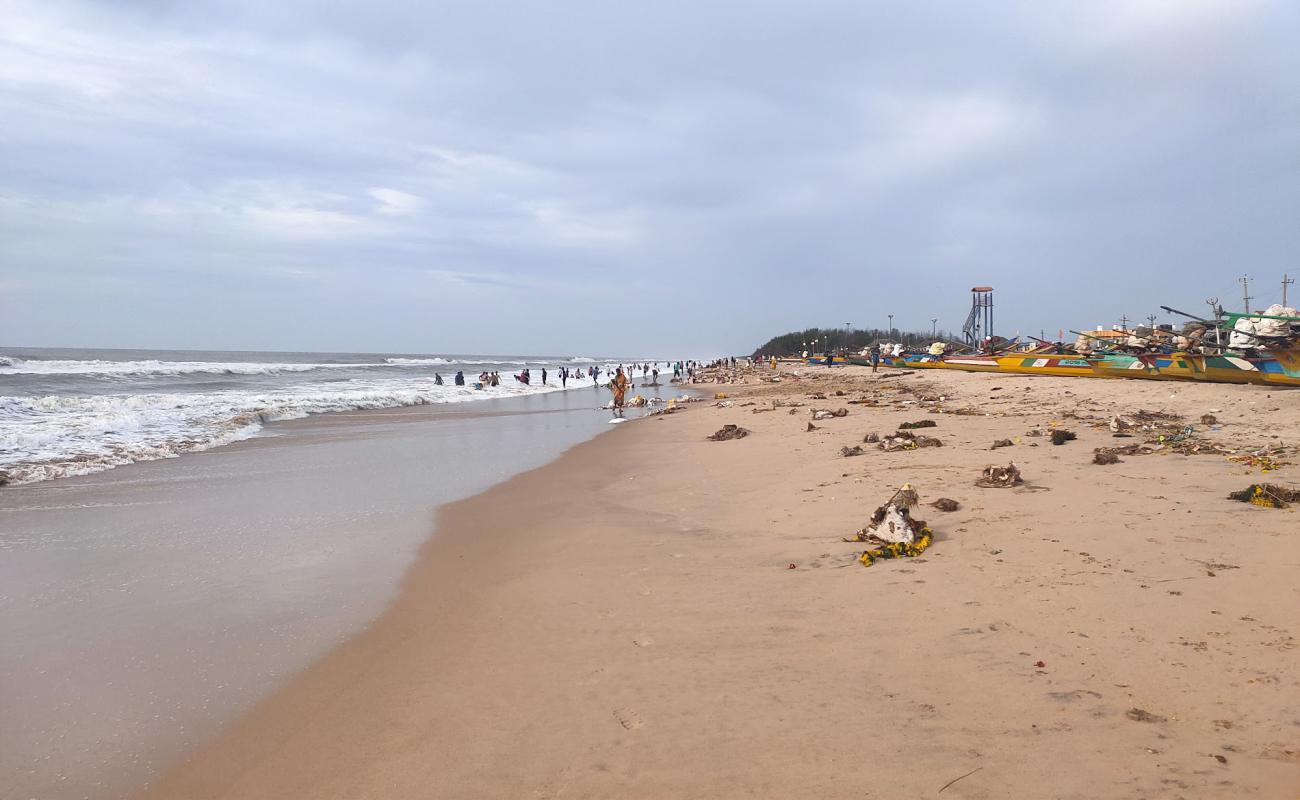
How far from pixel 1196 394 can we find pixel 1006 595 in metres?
14.5

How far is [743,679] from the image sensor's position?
10.9 ft

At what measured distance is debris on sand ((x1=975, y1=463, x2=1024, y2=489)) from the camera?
6.72 metres

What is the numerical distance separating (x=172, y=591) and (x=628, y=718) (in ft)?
13.6

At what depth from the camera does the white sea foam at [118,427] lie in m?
11.6

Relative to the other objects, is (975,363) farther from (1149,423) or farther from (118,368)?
(118,368)

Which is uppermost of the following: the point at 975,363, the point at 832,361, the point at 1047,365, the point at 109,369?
the point at 832,361

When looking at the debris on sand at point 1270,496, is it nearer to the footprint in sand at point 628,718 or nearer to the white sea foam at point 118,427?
the footprint in sand at point 628,718

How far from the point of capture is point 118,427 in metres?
15.5

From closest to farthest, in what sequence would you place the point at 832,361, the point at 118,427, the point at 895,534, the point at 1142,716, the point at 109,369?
the point at 1142,716 → the point at 895,534 → the point at 118,427 → the point at 109,369 → the point at 832,361

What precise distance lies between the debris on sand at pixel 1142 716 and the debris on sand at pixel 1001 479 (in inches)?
168

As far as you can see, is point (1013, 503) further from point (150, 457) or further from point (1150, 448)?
point (150, 457)

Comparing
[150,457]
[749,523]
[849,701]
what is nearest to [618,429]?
[150,457]

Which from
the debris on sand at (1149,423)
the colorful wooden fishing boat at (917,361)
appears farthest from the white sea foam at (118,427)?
the colorful wooden fishing boat at (917,361)

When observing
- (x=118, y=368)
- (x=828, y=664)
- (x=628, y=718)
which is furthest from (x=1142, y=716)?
(x=118, y=368)
